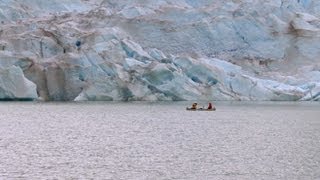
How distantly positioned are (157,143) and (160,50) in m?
23.8

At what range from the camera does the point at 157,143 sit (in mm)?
25422

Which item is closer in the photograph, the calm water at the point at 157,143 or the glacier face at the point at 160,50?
the calm water at the point at 157,143

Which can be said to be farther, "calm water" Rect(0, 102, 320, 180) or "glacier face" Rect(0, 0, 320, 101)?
"glacier face" Rect(0, 0, 320, 101)

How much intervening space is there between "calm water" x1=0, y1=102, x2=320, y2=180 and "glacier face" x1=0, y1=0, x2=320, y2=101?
5.35 feet

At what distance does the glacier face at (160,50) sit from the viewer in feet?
141

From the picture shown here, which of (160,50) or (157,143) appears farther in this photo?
(160,50)

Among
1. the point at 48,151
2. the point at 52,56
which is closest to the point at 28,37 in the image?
the point at 52,56

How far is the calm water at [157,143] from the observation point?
19000 millimetres

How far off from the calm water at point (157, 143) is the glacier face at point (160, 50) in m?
1.63

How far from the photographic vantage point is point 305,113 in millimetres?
41781

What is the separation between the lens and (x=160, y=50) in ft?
160

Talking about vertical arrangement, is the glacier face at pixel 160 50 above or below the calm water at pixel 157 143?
above

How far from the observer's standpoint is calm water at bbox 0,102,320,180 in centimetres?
1900

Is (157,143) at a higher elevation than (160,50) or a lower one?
lower
